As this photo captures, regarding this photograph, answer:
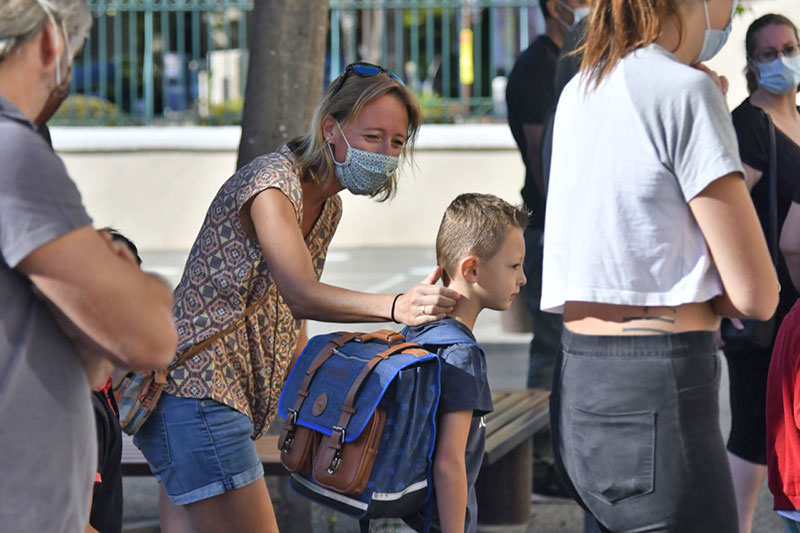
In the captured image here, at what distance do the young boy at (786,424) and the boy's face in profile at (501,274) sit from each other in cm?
70

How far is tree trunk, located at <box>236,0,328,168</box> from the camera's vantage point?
4.79 m

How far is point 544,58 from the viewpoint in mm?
5387

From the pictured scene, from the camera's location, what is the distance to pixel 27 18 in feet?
5.52

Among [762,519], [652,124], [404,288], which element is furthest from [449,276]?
[404,288]

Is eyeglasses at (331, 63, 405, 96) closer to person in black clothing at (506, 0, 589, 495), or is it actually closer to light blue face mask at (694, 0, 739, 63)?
light blue face mask at (694, 0, 739, 63)

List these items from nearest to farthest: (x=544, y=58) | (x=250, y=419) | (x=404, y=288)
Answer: (x=250, y=419)
(x=544, y=58)
(x=404, y=288)

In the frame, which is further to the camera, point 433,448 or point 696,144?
point 433,448

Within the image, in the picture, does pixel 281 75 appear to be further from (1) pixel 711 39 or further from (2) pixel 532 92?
(1) pixel 711 39

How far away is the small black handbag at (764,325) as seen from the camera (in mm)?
3627

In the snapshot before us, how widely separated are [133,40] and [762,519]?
10.1 metres

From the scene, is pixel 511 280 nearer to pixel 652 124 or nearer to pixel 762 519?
pixel 652 124

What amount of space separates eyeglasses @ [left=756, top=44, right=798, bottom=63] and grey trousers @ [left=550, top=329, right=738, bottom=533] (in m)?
2.17

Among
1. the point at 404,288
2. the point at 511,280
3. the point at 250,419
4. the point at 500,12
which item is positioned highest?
the point at 500,12

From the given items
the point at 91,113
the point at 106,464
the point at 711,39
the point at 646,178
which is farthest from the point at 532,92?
the point at 91,113
